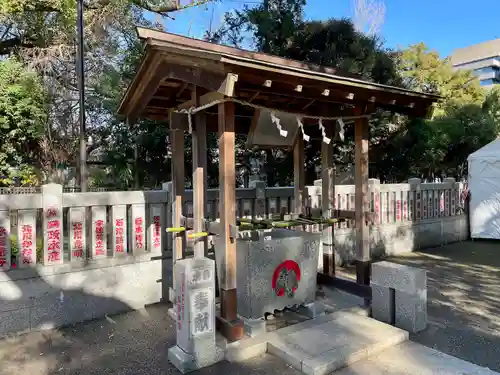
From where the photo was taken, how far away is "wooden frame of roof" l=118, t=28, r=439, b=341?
3.78m

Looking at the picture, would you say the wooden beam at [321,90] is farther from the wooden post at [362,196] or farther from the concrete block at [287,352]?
the concrete block at [287,352]

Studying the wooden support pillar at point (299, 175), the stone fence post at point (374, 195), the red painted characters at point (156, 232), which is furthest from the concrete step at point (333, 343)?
the stone fence post at point (374, 195)

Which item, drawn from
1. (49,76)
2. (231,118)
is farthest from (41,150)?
(231,118)

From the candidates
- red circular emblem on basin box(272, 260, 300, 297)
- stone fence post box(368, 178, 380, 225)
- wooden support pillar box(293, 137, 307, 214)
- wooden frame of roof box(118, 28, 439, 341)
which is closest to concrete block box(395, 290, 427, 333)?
wooden frame of roof box(118, 28, 439, 341)

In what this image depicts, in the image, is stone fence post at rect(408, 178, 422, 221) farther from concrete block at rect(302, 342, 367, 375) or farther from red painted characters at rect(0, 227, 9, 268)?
red painted characters at rect(0, 227, 9, 268)

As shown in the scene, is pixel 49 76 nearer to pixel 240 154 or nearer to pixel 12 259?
pixel 240 154

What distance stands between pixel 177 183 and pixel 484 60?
79951 millimetres

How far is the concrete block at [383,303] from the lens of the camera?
4461 millimetres

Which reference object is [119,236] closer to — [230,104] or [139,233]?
[139,233]

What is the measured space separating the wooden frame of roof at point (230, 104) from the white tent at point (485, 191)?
595 cm

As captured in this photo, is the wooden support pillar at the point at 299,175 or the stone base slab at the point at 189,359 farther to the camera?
the wooden support pillar at the point at 299,175

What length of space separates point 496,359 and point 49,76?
14.4 metres

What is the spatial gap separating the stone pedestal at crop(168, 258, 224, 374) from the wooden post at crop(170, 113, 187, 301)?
1.38 meters

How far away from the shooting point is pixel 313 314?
462 centimetres
